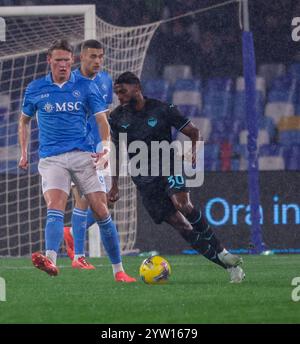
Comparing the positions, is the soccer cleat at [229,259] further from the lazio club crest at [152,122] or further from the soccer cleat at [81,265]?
the soccer cleat at [81,265]

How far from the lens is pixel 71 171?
26.5ft

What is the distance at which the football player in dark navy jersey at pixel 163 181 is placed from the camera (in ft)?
26.1

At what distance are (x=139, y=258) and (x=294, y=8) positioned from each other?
8.24 meters

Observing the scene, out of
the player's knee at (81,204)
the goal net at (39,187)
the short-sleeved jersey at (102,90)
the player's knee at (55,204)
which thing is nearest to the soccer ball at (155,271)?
the player's knee at (55,204)

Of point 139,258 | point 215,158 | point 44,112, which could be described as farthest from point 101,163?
point 215,158

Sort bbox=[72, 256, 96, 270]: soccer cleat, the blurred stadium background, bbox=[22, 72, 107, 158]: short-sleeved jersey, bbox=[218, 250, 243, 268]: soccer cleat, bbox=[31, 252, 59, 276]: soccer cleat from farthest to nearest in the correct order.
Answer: the blurred stadium background, bbox=[72, 256, 96, 270]: soccer cleat, bbox=[22, 72, 107, 158]: short-sleeved jersey, bbox=[218, 250, 243, 268]: soccer cleat, bbox=[31, 252, 59, 276]: soccer cleat

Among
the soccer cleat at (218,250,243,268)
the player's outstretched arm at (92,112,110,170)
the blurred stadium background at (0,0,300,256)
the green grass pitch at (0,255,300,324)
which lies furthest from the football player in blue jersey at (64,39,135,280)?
the blurred stadium background at (0,0,300,256)

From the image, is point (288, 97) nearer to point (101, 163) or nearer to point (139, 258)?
point (139, 258)

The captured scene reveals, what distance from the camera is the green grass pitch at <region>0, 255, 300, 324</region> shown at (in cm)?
574

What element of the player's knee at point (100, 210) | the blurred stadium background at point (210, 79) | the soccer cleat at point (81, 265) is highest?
the blurred stadium background at point (210, 79)

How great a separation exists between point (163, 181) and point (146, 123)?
496mm

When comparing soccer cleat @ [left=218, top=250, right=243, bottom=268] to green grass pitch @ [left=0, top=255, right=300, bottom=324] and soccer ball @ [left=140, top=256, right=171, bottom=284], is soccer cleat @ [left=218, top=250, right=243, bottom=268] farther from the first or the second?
soccer ball @ [left=140, top=256, right=171, bottom=284]

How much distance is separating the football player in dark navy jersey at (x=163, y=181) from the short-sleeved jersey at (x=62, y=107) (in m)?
0.26

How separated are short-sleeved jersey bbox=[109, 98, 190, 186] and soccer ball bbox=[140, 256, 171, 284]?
797 mm
